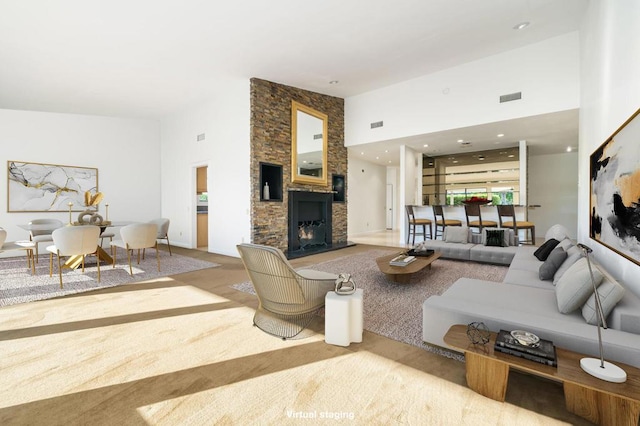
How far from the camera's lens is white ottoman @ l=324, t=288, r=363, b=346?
221cm

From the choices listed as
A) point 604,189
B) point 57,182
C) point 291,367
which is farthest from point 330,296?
point 57,182

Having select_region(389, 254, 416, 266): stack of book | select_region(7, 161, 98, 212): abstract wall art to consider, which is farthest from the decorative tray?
select_region(7, 161, 98, 212): abstract wall art

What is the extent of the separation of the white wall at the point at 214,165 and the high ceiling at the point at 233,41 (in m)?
0.66

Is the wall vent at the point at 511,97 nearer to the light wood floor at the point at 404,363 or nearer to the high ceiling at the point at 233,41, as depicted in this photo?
the high ceiling at the point at 233,41

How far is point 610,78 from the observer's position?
9.21 ft

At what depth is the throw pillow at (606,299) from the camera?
1.74 meters

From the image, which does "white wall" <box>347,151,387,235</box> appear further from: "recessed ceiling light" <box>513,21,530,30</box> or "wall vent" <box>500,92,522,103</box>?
"recessed ceiling light" <box>513,21,530,30</box>

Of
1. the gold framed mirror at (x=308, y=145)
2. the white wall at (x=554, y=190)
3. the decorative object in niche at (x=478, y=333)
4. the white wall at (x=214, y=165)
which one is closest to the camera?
the decorative object in niche at (x=478, y=333)

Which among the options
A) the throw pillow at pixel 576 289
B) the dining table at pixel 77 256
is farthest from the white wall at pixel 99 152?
the throw pillow at pixel 576 289

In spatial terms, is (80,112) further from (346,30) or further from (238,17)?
(346,30)

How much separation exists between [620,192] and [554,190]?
8415 millimetres

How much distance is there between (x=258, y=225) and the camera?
19.5 ft

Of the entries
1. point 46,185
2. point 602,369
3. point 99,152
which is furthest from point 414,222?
point 46,185

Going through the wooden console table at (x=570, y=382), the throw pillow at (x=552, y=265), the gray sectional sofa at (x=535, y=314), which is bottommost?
the wooden console table at (x=570, y=382)
